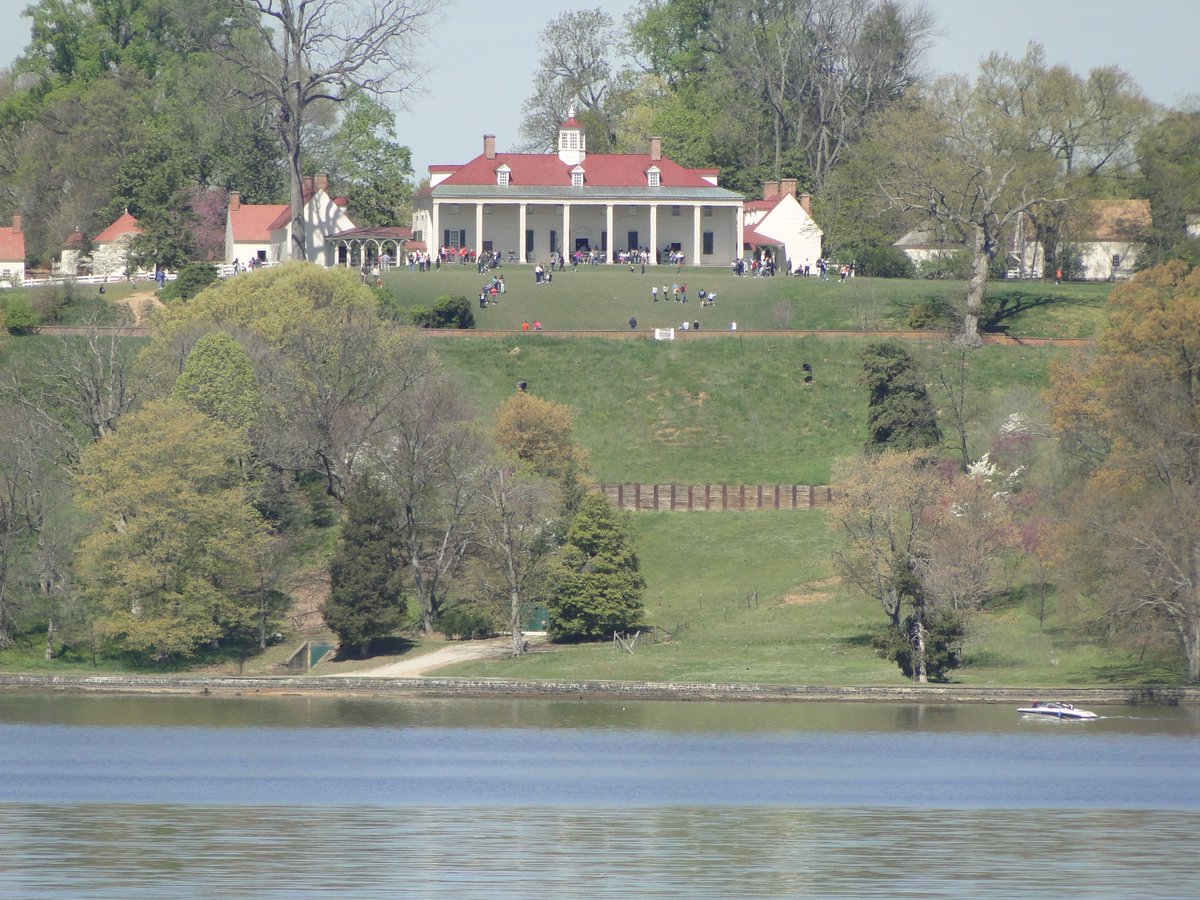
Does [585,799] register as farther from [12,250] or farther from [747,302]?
[12,250]

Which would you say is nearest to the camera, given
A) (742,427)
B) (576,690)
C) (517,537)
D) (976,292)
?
(576,690)

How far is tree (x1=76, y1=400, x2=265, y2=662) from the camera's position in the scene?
6181cm

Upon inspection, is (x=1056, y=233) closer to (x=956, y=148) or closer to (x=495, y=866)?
(x=956, y=148)

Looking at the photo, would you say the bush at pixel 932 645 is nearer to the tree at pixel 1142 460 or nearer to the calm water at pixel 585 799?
the calm water at pixel 585 799

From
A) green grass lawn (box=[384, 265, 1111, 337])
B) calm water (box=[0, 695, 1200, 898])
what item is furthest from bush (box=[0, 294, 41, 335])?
calm water (box=[0, 695, 1200, 898])

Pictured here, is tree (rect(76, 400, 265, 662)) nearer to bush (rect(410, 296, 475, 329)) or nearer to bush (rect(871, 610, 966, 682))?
bush (rect(871, 610, 966, 682))

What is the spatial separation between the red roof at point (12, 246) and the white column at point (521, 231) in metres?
27.3

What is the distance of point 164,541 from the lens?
62375 mm

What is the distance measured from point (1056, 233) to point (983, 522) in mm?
50454

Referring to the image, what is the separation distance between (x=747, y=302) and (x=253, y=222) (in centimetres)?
2994

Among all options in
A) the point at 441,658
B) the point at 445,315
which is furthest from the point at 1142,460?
the point at 445,315

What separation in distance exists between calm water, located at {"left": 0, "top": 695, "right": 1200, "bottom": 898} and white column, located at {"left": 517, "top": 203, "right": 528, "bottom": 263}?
58.8 metres

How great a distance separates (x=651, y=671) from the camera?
194 feet

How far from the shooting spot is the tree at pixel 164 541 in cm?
6181
